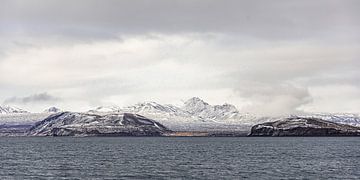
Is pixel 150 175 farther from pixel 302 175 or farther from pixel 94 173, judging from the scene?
pixel 302 175

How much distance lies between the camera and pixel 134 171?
115875 mm

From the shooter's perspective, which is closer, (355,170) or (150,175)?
(150,175)

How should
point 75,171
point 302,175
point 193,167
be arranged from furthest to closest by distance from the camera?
point 193,167 → point 75,171 → point 302,175

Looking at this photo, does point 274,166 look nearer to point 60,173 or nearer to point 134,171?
point 134,171

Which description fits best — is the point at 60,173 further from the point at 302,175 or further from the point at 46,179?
the point at 302,175

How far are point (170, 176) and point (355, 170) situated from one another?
4302cm

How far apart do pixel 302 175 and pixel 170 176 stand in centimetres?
2706

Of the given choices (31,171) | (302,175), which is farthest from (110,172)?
(302,175)

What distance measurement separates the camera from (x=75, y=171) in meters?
116

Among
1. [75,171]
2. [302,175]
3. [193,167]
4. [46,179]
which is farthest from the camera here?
[193,167]

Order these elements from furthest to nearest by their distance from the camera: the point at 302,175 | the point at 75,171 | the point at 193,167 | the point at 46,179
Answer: the point at 193,167 → the point at 75,171 → the point at 302,175 → the point at 46,179

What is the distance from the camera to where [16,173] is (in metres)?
112

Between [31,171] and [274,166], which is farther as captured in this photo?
[274,166]

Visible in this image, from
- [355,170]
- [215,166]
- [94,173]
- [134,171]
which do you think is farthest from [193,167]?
[355,170]
